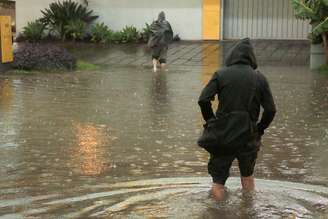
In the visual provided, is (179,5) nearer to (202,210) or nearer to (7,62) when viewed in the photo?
(7,62)

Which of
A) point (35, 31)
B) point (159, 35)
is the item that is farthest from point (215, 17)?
point (159, 35)

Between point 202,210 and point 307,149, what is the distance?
9.48 ft

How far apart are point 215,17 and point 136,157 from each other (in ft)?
59.6

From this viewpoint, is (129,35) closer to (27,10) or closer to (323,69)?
(27,10)

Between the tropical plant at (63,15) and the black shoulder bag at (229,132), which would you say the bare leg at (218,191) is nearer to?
the black shoulder bag at (229,132)

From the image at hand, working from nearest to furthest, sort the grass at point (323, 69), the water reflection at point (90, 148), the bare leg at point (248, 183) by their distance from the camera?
1. the bare leg at point (248, 183)
2. the water reflection at point (90, 148)
3. the grass at point (323, 69)

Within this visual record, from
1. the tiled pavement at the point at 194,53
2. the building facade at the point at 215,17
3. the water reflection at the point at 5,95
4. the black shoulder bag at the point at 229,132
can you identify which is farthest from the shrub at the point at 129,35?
the black shoulder bag at the point at 229,132

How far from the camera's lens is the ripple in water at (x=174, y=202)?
17.9 feet

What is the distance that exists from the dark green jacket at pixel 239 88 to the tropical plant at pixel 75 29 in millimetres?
19422

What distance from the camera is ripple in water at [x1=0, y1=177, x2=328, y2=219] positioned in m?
5.46

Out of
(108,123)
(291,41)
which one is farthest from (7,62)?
(291,41)

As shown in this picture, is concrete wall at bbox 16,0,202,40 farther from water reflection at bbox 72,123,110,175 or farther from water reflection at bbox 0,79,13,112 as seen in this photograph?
water reflection at bbox 72,123,110,175

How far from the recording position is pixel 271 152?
790 centimetres

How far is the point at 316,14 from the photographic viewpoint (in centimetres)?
1705
